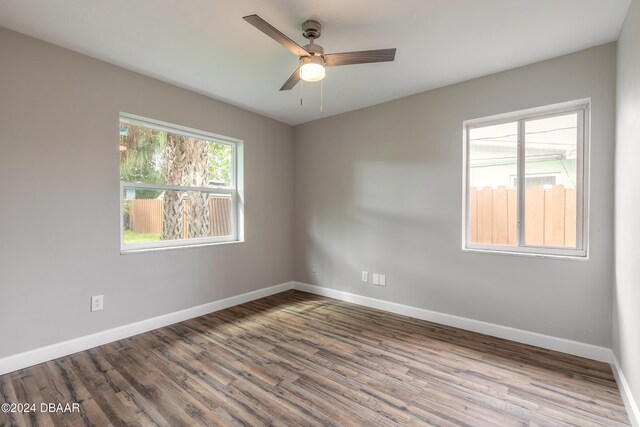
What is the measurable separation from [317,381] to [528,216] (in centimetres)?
243

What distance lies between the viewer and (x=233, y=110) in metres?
3.75

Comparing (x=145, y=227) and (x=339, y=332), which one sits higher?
(x=145, y=227)

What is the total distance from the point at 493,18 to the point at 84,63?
3.31 m

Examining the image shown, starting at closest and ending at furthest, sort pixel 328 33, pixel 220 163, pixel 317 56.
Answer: pixel 317 56, pixel 328 33, pixel 220 163

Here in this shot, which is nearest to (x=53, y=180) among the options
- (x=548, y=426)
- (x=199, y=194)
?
(x=199, y=194)

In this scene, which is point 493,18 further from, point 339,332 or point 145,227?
point 145,227

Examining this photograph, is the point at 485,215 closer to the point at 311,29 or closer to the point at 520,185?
the point at 520,185

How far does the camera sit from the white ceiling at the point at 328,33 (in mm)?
1933

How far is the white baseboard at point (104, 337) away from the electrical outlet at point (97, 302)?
23 cm

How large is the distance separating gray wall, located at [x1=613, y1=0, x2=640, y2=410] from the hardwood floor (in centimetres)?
33

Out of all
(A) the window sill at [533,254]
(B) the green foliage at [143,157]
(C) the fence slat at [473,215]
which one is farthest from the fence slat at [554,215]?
(B) the green foliage at [143,157]

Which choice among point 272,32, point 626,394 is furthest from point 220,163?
point 626,394

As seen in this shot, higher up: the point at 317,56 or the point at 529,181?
Result: the point at 317,56

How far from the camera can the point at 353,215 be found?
3912mm
